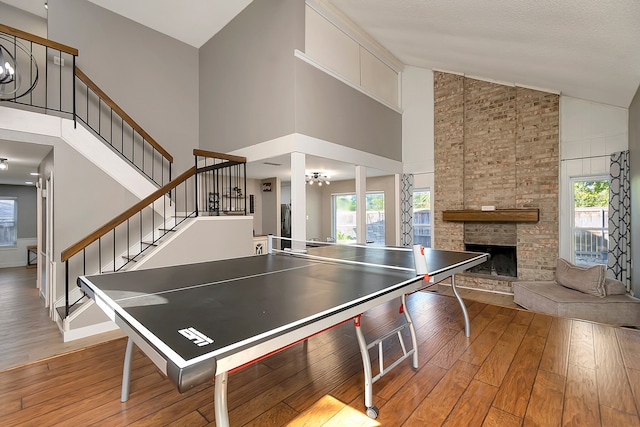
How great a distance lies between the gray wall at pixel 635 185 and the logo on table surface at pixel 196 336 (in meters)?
4.88

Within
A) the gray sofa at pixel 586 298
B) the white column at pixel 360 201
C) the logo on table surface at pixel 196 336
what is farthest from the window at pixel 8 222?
the gray sofa at pixel 586 298

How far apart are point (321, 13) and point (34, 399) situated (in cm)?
542

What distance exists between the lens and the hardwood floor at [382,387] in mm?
1692

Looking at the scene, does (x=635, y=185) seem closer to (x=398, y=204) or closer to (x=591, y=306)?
(x=591, y=306)

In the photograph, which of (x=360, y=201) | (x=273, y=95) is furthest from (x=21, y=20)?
(x=360, y=201)

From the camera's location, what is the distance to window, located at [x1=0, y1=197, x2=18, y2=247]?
7.66 m

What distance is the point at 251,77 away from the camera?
492 cm

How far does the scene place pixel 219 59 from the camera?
5.61 meters

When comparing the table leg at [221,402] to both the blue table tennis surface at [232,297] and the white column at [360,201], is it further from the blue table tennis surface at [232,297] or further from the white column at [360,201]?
the white column at [360,201]

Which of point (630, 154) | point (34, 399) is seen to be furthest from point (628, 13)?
point (34, 399)

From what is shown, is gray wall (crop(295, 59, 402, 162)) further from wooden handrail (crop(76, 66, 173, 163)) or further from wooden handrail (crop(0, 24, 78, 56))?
wooden handrail (crop(0, 24, 78, 56))

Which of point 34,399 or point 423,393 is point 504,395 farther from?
point 34,399

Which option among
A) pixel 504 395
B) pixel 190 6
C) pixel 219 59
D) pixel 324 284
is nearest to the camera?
pixel 324 284

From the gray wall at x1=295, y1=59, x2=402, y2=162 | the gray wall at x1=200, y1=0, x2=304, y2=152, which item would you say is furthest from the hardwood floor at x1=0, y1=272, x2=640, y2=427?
the gray wall at x1=200, y1=0, x2=304, y2=152
